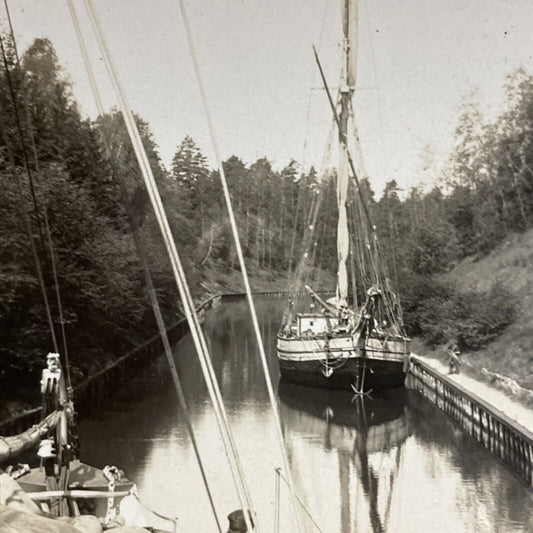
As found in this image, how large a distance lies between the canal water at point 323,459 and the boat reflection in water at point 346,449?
0.11ft

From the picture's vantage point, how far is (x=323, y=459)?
68.0 feet

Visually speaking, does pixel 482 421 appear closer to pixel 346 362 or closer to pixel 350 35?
pixel 346 362

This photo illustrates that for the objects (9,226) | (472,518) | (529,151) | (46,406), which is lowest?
(472,518)

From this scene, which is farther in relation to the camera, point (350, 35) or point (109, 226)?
point (109, 226)

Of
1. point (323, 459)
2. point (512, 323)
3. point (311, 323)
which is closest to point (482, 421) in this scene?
point (323, 459)

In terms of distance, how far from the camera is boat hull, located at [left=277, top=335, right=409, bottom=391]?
27.9 metres

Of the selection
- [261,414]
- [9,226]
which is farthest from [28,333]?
[261,414]

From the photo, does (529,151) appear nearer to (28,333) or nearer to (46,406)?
(28,333)

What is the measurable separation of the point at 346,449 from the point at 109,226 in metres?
18.5

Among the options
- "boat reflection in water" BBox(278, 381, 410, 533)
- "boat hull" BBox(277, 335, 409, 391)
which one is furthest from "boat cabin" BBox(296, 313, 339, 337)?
"boat reflection in water" BBox(278, 381, 410, 533)

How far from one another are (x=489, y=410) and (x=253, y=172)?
97.7m

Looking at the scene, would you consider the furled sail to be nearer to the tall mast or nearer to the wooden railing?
the tall mast

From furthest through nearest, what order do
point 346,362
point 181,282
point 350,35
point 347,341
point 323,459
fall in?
point 350,35
point 346,362
point 347,341
point 323,459
point 181,282

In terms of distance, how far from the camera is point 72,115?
43.6 meters
